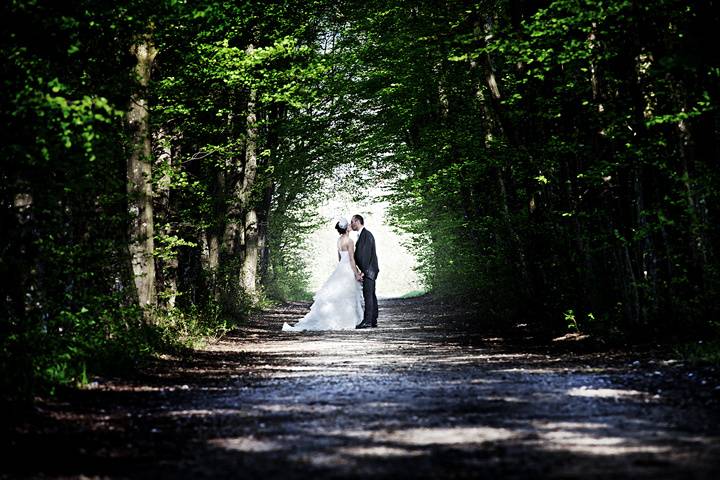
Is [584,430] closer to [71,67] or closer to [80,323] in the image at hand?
[80,323]

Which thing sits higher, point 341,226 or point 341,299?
point 341,226

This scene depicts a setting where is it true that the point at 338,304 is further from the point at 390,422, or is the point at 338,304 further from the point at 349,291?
the point at 390,422

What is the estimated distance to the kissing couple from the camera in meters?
23.3

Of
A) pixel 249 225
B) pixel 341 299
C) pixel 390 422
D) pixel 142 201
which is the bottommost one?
pixel 390 422

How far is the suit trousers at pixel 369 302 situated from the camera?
23234mm

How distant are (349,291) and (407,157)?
6.56 meters

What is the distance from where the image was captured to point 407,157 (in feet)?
93.5

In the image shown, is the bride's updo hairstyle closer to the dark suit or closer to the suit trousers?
the dark suit

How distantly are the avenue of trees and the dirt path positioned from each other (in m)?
1.28

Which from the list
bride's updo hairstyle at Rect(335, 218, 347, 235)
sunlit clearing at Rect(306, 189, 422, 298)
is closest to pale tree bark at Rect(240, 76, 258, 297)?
bride's updo hairstyle at Rect(335, 218, 347, 235)

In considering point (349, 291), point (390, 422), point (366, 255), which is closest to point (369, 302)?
point (349, 291)

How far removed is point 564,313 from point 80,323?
1011cm

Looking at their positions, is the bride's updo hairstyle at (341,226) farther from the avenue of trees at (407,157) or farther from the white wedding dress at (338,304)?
the avenue of trees at (407,157)

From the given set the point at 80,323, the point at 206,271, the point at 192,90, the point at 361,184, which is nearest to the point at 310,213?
the point at 361,184
